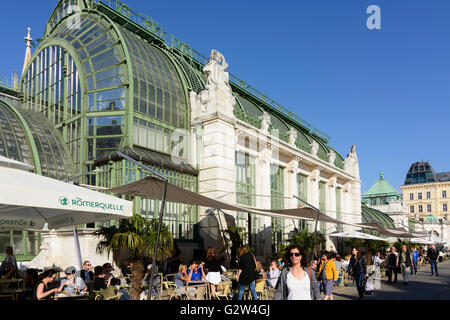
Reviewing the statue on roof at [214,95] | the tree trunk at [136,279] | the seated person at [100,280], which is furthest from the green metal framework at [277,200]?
the seated person at [100,280]

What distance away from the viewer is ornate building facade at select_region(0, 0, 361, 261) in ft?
68.2

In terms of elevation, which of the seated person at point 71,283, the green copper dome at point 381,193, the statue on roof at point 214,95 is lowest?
the seated person at point 71,283

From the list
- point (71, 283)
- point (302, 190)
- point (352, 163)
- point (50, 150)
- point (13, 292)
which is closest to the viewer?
point (13, 292)

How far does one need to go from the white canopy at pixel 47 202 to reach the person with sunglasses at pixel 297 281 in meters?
4.23

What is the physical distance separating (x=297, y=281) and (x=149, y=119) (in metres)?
16.8

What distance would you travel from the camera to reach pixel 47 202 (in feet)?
25.2

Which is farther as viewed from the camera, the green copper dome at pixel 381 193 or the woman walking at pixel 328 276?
the green copper dome at pixel 381 193

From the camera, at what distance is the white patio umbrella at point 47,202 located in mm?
7227

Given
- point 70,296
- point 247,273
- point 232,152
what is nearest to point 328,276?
point 247,273

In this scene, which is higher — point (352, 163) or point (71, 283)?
point (352, 163)

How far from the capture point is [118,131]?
67.2 feet

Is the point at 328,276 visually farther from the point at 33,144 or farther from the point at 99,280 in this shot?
the point at 33,144

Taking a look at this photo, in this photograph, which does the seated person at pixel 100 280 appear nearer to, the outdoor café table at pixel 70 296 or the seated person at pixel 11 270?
the outdoor café table at pixel 70 296
